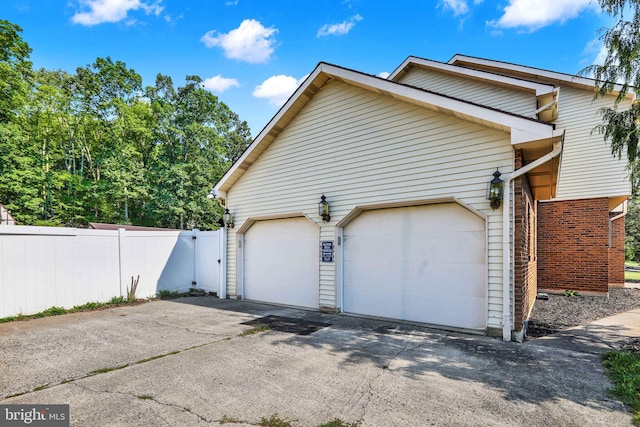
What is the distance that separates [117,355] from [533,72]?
45.5 feet

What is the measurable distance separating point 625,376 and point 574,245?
27.6ft

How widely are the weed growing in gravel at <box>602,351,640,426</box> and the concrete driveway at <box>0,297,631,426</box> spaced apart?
0.11 meters

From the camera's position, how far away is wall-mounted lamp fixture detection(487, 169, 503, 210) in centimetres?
509

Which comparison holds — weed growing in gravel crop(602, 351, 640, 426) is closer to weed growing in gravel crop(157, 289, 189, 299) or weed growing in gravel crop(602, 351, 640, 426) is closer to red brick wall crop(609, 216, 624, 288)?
weed growing in gravel crop(157, 289, 189, 299)

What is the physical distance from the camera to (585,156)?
991 centimetres

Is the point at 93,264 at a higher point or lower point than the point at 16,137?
lower

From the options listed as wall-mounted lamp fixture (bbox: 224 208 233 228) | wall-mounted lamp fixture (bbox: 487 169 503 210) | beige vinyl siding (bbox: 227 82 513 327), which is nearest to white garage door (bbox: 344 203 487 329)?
beige vinyl siding (bbox: 227 82 513 327)

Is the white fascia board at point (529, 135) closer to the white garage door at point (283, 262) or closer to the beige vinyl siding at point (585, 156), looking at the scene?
the white garage door at point (283, 262)

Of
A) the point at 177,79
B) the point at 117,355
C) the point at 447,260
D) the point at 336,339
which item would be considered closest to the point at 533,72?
the point at 447,260

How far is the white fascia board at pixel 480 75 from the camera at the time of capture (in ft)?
26.2

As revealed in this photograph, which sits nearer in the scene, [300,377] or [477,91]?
[300,377]

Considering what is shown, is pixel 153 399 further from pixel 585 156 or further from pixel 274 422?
pixel 585 156

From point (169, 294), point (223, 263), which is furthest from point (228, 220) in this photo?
point (169, 294)

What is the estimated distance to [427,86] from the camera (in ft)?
35.9
